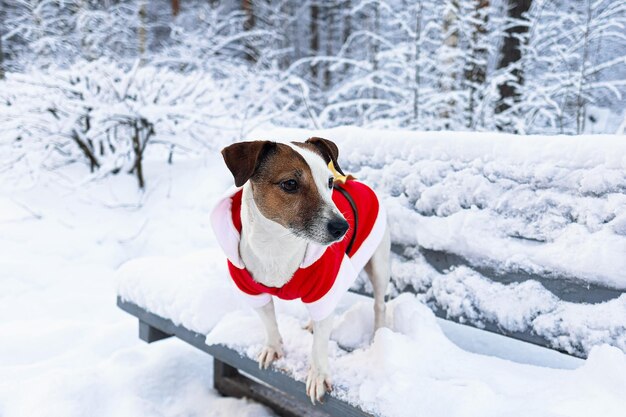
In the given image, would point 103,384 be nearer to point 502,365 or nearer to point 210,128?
point 502,365

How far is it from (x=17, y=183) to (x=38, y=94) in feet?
3.32

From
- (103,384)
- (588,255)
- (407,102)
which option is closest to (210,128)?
(407,102)

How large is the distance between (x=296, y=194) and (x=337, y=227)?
210mm

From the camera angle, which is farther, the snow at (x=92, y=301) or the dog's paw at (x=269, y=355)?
the snow at (x=92, y=301)

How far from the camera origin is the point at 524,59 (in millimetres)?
4883

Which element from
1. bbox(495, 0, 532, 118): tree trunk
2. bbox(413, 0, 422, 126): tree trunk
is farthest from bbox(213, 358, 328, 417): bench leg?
bbox(495, 0, 532, 118): tree trunk

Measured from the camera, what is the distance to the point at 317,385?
179 centimetres

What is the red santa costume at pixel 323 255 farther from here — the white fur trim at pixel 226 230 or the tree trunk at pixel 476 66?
the tree trunk at pixel 476 66

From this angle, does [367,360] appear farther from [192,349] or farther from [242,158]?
[192,349]

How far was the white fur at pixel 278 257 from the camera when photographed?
5.88ft

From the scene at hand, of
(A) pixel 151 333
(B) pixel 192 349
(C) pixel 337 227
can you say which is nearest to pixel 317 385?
(C) pixel 337 227

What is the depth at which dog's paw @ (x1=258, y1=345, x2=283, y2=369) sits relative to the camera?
200 centimetres

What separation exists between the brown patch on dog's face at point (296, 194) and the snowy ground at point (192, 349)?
57 centimetres

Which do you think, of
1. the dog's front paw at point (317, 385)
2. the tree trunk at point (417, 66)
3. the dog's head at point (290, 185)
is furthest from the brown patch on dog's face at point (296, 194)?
the tree trunk at point (417, 66)
